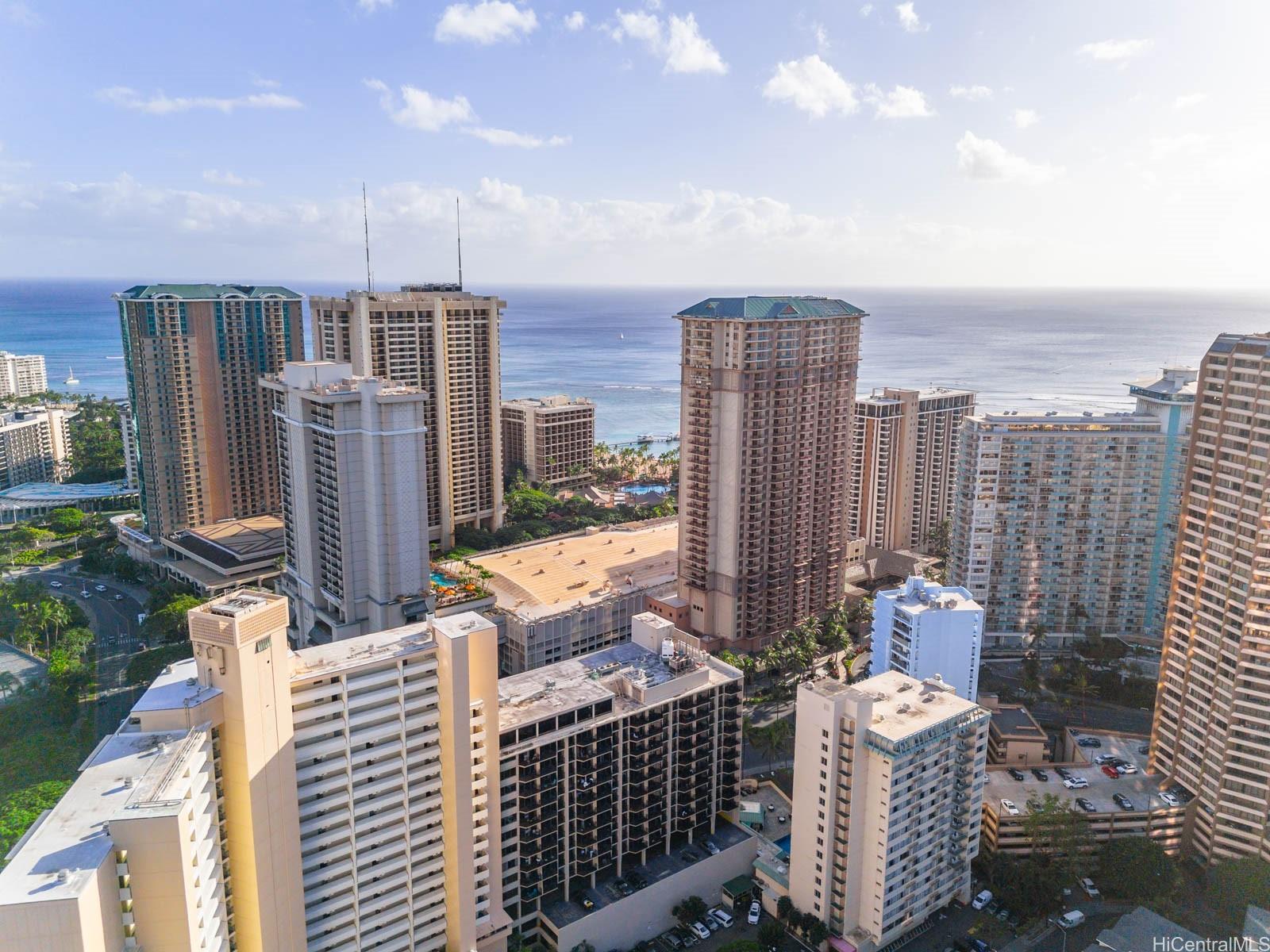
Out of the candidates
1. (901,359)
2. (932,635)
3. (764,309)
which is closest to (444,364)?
(764,309)

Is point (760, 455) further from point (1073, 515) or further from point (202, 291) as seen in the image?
point (202, 291)

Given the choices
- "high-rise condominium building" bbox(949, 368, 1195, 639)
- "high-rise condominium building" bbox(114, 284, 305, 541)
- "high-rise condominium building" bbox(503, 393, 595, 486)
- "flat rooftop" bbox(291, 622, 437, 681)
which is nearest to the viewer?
"flat rooftop" bbox(291, 622, 437, 681)

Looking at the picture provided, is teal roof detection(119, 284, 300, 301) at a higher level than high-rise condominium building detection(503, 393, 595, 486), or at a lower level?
higher

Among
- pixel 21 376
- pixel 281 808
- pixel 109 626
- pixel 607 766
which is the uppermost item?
pixel 21 376

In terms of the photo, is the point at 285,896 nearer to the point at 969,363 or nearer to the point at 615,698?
the point at 615,698

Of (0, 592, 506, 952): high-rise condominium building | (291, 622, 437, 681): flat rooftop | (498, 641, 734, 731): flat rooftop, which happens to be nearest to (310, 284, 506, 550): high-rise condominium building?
(498, 641, 734, 731): flat rooftop

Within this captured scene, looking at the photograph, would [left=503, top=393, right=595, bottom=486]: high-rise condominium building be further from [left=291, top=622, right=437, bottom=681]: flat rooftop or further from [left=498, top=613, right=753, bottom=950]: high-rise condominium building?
[left=291, top=622, right=437, bottom=681]: flat rooftop

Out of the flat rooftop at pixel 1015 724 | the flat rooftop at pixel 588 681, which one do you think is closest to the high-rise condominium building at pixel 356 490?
the flat rooftop at pixel 588 681

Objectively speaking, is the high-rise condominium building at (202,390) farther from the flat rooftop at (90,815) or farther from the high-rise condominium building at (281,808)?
the flat rooftop at (90,815)
